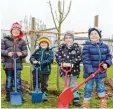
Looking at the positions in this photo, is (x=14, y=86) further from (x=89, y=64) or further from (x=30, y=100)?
(x=89, y=64)

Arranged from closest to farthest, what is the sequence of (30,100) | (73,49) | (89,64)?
(89,64) → (73,49) → (30,100)

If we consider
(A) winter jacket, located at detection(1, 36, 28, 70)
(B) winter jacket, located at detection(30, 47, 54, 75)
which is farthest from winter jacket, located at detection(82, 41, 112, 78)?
(A) winter jacket, located at detection(1, 36, 28, 70)

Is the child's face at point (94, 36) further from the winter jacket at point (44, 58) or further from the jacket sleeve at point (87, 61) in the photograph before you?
the winter jacket at point (44, 58)

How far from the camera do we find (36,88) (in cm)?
671

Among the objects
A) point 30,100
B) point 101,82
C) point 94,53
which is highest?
point 94,53

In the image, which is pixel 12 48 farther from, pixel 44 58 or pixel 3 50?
pixel 44 58

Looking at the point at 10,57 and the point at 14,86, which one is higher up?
the point at 10,57

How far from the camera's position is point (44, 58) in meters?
6.68

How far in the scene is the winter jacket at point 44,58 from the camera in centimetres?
661

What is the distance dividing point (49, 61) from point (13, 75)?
705 mm

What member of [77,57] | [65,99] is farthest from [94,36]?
[65,99]

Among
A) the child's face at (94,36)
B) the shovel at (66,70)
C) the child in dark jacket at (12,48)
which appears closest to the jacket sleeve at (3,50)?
the child in dark jacket at (12,48)

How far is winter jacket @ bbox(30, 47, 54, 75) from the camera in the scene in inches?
260

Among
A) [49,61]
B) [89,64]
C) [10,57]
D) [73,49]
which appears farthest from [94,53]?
[10,57]
